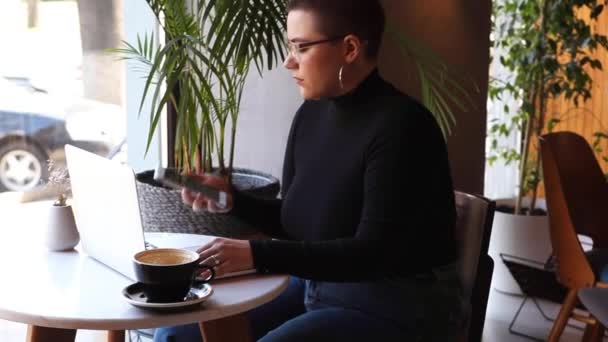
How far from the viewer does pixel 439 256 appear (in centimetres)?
150

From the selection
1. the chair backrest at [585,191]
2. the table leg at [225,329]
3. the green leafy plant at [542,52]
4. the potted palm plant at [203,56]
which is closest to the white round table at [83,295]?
the table leg at [225,329]

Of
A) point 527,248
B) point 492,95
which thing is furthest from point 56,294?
point 492,95

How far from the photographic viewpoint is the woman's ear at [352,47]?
5.14 ft

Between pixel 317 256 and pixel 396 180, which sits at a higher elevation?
pixel 396 180

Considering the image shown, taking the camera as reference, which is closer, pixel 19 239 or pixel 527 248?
pixel 19 239

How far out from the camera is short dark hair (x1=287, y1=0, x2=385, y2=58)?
155 cm

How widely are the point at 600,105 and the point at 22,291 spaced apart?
4.99m

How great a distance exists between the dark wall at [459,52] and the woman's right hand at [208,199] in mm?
A: 1551

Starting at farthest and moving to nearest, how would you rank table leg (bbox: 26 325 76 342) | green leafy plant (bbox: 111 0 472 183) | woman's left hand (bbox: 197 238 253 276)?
green leafy plant (bbox: 111 0 472 183), table leg (bbox: 26 325 76 342), woman's left hand (bbox: 197 238 253 276)

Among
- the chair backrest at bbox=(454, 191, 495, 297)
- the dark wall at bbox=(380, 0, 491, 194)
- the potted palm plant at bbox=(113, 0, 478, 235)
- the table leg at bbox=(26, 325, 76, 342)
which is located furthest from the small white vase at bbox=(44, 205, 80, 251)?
the dark wall at bbox=(380, 0, 491, 194)

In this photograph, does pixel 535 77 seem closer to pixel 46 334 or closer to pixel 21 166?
pixel 21 166

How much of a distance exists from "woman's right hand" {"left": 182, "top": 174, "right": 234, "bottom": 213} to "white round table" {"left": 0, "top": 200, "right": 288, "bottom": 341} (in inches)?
3.3

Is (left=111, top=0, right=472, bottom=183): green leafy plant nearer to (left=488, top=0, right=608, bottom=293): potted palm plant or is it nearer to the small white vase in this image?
the small white vase

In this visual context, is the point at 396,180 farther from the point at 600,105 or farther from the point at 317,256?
the point at 600,105
